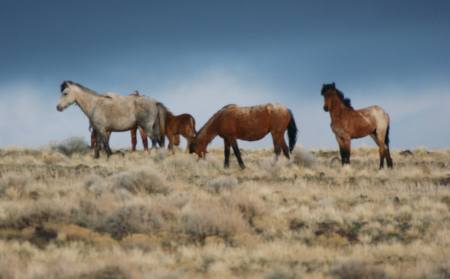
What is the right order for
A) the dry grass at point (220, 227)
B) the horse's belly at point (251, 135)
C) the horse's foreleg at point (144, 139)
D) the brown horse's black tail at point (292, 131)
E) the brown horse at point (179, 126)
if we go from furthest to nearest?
1. the horse's foreleg at point (144, 139)
2. the brown horse at point (179, 126)
3. the brown horse's black tail at point (292, 131)
4. the horse's belly at point (251, 135)
5. the dry grass at point (220, 227)

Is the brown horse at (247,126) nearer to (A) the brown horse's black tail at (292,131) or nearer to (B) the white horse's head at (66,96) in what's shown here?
(A) the brown horse's black tail at (292,131)

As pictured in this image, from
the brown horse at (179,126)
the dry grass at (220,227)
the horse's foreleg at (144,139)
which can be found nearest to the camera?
the dry grass at (220,227)

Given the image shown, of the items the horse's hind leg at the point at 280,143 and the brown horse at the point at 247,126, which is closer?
the brown horse at the point at 247,126

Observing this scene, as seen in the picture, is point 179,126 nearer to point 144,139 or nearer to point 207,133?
point 144,139

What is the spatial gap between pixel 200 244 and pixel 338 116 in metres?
11.6

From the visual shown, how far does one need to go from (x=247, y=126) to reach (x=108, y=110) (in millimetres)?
5918

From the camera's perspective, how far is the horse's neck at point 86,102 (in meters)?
26.0

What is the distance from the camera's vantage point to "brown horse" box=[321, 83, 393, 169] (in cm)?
2273

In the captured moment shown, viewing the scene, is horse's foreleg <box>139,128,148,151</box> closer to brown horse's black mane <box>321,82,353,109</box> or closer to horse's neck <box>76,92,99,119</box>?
horse's neck <box>76,92,99,119</box>

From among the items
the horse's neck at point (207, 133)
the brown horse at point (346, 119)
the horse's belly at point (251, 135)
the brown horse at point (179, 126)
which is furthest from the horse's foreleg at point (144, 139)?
the brown horse at point (346, 119)

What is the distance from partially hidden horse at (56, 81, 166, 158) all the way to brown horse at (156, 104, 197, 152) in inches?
84.0

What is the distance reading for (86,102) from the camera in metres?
26.1

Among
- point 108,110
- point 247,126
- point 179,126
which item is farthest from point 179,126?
point 247,126

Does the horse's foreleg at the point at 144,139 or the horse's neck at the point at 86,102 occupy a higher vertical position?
the horse's neck at the point at 86,102
